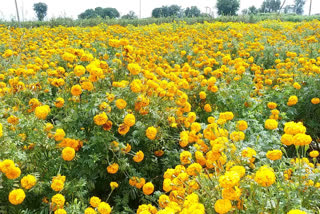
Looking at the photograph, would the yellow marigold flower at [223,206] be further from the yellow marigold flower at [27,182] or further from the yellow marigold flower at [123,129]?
Answer: the yellow marigold flower at [27,182]

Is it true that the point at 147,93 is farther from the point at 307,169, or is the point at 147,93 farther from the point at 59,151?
the point at 307,169

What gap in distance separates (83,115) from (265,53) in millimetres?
5442

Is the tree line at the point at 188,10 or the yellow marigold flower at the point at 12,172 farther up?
the tree line at the point at 188,10

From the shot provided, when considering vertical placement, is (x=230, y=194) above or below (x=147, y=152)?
above

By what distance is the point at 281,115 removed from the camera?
3.28m

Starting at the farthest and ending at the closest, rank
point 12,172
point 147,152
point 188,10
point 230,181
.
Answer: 1. point 188,10
2. point 147,152
3. point 12,172
4. point 230,181

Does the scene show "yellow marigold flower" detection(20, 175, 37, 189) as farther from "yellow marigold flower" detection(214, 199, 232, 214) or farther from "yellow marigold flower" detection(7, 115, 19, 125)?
"yellow marigold flower" detection(214, 199, 232, 214)

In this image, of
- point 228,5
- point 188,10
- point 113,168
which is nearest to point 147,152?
point 113,168

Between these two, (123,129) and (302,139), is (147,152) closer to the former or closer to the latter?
(123,129)

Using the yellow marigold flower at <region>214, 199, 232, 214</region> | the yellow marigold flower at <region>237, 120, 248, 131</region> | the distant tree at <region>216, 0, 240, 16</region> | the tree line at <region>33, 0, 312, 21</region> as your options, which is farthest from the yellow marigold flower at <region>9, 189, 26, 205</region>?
the distant tree at <region>216, 0, 240, 16</region>

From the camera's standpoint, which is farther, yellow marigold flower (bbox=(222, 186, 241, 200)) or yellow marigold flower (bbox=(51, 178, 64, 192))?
yellow marigold flower (bbox=(51, 178, 64, 192))

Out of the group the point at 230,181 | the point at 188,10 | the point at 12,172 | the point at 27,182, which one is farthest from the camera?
the point at 188,10

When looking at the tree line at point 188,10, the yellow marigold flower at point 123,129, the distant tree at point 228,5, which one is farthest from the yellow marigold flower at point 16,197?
the distant tree at point 228,5

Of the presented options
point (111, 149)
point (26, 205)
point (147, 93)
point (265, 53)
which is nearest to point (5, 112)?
point (26, 205)
